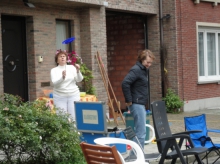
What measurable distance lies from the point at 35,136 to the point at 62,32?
8.34 meters

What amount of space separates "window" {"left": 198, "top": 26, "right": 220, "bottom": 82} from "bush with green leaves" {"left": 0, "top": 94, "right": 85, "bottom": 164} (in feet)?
41.0

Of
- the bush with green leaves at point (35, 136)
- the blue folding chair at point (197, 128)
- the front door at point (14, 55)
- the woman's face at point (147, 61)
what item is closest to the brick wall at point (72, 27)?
the front door at point (14, 55)

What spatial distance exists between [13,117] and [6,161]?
67 cm

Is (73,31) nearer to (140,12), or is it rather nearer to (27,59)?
(27,59)

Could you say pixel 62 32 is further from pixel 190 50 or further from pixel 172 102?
pixel 190 50

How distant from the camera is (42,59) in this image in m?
14.2

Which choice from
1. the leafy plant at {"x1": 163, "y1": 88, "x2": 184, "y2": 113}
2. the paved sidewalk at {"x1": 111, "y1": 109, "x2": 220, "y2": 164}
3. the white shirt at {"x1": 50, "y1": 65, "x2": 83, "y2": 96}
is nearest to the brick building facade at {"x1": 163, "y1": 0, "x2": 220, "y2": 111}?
the leafy plant at {"x1": 163, "y1": 88, "x2": 184, "y2": 113}

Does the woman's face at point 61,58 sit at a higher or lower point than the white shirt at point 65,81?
higher

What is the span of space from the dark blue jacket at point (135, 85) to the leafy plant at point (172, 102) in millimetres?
8852

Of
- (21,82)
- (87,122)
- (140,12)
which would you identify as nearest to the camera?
(87,122)

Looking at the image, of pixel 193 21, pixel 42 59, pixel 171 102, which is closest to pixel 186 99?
pixel 171 102

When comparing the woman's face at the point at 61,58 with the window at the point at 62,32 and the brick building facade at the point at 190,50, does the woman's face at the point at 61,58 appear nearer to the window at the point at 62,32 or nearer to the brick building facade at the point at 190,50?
the window at the point at 62,32

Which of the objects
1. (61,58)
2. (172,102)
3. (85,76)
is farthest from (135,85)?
(172,102)

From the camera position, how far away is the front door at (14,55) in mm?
13734
